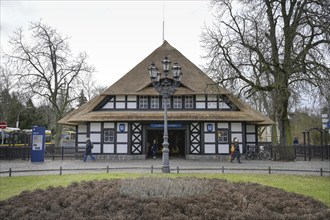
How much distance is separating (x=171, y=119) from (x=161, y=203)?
19.7 meters

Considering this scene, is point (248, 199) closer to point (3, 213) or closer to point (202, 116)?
point (3, 213)

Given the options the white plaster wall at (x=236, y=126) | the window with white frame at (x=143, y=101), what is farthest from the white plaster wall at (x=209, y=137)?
the window with white frame at (x=143, y=101)

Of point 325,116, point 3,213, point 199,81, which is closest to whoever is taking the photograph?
point 3,213

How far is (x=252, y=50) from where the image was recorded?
79.4 feet

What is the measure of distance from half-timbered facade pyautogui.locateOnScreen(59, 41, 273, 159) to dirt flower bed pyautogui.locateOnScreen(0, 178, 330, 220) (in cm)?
1818

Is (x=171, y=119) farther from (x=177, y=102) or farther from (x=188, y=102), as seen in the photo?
(x=188, y=102)

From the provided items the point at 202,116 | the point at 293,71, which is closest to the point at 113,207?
the point at 293,71

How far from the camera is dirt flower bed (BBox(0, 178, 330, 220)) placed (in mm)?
7340

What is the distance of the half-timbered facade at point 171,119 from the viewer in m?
28.2

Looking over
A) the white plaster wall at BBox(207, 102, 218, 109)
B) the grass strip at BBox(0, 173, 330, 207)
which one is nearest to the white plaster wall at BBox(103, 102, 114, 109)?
the white plaster wall at BBox(207, 102, 218, 109)

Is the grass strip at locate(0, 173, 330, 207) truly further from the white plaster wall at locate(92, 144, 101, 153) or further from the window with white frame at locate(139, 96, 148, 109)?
the window with white frame at locate(139, 96, 148, 109)

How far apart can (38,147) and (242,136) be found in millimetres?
17134

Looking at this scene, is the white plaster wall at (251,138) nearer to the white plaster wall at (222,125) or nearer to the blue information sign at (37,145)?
the white plaster wall at (222,125)

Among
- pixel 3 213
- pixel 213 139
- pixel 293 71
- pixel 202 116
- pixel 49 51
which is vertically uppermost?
pixel 49 51
